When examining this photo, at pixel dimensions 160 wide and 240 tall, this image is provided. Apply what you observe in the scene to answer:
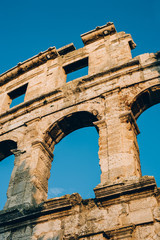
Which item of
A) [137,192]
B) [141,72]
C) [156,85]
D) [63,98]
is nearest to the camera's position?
[137,192]

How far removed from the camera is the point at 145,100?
9.26 meters

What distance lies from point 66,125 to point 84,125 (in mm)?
585

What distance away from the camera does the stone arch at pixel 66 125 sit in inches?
382

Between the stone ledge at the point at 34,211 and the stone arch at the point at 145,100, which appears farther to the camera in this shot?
the stone arch at the point at 145,100

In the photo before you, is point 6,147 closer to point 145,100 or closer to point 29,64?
point 29,64

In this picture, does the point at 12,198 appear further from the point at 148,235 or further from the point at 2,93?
the point at 2,93

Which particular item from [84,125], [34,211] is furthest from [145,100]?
[34,211]

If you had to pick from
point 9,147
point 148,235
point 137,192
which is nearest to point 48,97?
point 9,147

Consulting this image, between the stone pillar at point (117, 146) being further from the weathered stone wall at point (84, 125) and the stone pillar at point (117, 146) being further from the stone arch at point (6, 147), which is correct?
the stone arch at point (6, 147)

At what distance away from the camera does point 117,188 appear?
656cm

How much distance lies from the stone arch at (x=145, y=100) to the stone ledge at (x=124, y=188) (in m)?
3.01

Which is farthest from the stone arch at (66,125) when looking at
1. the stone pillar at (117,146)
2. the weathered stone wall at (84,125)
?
the stone pillar at (117,146)

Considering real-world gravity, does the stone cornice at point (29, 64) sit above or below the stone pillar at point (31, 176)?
above

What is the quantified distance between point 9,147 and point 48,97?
2238 mm
